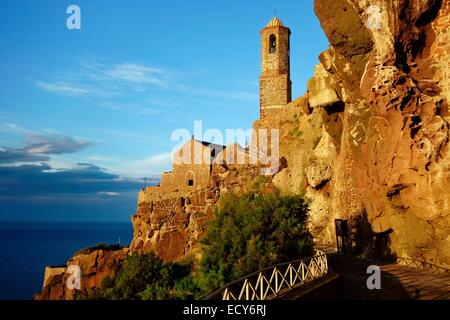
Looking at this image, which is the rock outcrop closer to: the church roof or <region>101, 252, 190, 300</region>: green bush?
<region>101, 252, 190, 300</region>: green bush

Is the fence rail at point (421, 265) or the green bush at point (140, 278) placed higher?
the fence rail at point (421, 265)

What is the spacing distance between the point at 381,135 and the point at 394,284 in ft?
30.0

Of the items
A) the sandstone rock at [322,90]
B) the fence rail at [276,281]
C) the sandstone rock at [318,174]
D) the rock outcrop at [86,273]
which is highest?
the sandstone rock at [322,90]

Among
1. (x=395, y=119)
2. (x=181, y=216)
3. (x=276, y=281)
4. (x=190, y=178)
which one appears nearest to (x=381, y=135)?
(x=395, y=119)

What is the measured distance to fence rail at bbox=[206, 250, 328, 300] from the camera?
38.0ft

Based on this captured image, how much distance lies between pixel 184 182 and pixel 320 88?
18.1m

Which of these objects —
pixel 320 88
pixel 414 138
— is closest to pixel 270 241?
pixel 414 138

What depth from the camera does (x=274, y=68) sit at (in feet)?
171

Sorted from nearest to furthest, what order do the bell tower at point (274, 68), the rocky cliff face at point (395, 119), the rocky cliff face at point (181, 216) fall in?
1. the rocky cliff face at point (395, 119)
2. the rocky cliff face at point (181, 216)
3. the bell tower at point (274, 68)

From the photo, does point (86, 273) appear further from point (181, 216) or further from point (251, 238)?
point (251, 238)

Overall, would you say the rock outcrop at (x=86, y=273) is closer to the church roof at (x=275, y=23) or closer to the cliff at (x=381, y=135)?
the cliff at (x=381, y=135)

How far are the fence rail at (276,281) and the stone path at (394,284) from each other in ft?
5.30

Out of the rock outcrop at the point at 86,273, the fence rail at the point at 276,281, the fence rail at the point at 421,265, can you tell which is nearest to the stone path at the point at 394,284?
the fence rail at the point at 421,265

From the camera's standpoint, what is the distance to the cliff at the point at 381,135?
19969 mm
